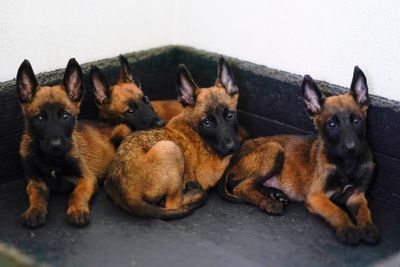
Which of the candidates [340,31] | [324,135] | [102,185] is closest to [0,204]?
[102,185]

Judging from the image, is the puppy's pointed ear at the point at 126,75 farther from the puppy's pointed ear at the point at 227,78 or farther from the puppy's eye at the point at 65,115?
the puppy's eye at the point at 65,115

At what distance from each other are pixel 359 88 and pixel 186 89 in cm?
146

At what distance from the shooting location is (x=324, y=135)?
4738 mm

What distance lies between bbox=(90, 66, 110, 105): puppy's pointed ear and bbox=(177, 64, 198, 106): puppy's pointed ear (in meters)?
0.69

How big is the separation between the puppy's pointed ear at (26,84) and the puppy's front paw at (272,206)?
6.70 feet

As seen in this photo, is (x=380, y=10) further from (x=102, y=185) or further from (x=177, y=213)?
(x=102, y=185)

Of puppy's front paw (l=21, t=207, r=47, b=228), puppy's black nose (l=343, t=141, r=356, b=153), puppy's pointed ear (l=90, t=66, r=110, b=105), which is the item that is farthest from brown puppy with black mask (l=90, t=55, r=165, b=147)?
puppy's black nose (l=343, t=141, r=356, b=153)

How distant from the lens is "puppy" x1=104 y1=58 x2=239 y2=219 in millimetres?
4590

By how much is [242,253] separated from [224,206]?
0.78 meters

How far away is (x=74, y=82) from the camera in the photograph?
4.98m

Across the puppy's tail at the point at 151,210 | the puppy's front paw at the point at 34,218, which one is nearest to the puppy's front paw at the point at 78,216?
the puppy's front paw at the point at 34,218

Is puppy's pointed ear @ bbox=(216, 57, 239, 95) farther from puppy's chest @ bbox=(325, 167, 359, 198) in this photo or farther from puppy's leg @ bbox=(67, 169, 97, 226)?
puppy's leg @ bbox=(67, 169, 97, 226)

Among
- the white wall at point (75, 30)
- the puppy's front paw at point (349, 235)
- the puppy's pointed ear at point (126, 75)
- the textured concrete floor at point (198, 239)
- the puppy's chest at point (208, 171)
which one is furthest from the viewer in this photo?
the puppy's pointed ear at point (126, 75)

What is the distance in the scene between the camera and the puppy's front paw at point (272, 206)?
4.83 meters
